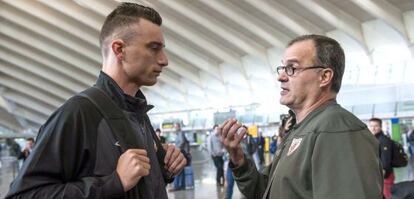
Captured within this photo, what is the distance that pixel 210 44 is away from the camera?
21.4 meters

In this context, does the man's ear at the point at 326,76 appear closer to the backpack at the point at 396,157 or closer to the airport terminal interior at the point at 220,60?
the backpack at the point at 396,157

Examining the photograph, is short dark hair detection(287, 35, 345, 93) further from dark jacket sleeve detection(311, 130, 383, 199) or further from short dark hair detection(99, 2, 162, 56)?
short dark hair detection(99, 2, 162, 56)

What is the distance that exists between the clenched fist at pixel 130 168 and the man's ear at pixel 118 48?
0.47 metres

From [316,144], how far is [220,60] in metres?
22.0

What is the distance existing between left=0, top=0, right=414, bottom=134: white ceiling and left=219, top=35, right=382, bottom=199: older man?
43.3 feet

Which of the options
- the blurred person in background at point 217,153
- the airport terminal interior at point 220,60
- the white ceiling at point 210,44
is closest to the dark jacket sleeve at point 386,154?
the airport terminal interior at point 220,60

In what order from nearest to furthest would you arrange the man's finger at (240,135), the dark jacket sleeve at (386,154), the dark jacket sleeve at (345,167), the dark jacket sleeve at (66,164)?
the dark jacket sleeve at (66,164), the dark jacket sleeve at (345,167), the man's finger at (240,135), the dark jacket sleeve at (386,154)

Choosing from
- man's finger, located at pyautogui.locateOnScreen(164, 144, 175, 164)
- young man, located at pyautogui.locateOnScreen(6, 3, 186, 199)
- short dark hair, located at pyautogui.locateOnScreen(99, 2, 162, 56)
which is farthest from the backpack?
short dark hair, located at pyautogui.locateOnScreen(99, 2, 162, 56)

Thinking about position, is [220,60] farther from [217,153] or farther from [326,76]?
[326,76]

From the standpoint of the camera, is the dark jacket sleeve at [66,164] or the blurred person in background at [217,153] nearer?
the dark jacket sleeve at [66,164]

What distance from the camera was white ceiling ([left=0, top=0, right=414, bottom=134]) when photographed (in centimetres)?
1641

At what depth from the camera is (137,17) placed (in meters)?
1.81

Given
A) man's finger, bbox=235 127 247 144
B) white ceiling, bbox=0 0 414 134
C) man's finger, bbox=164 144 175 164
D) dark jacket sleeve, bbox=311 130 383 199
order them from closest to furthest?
dark jacket sleeve, bbox=311 130 383 199 → man's finger, bbox=164 144 175 164 → man's finger, bbox=235 127 247 144 → white ceiling, bbox=0 0 414 134

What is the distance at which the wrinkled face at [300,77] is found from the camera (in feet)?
6.76
